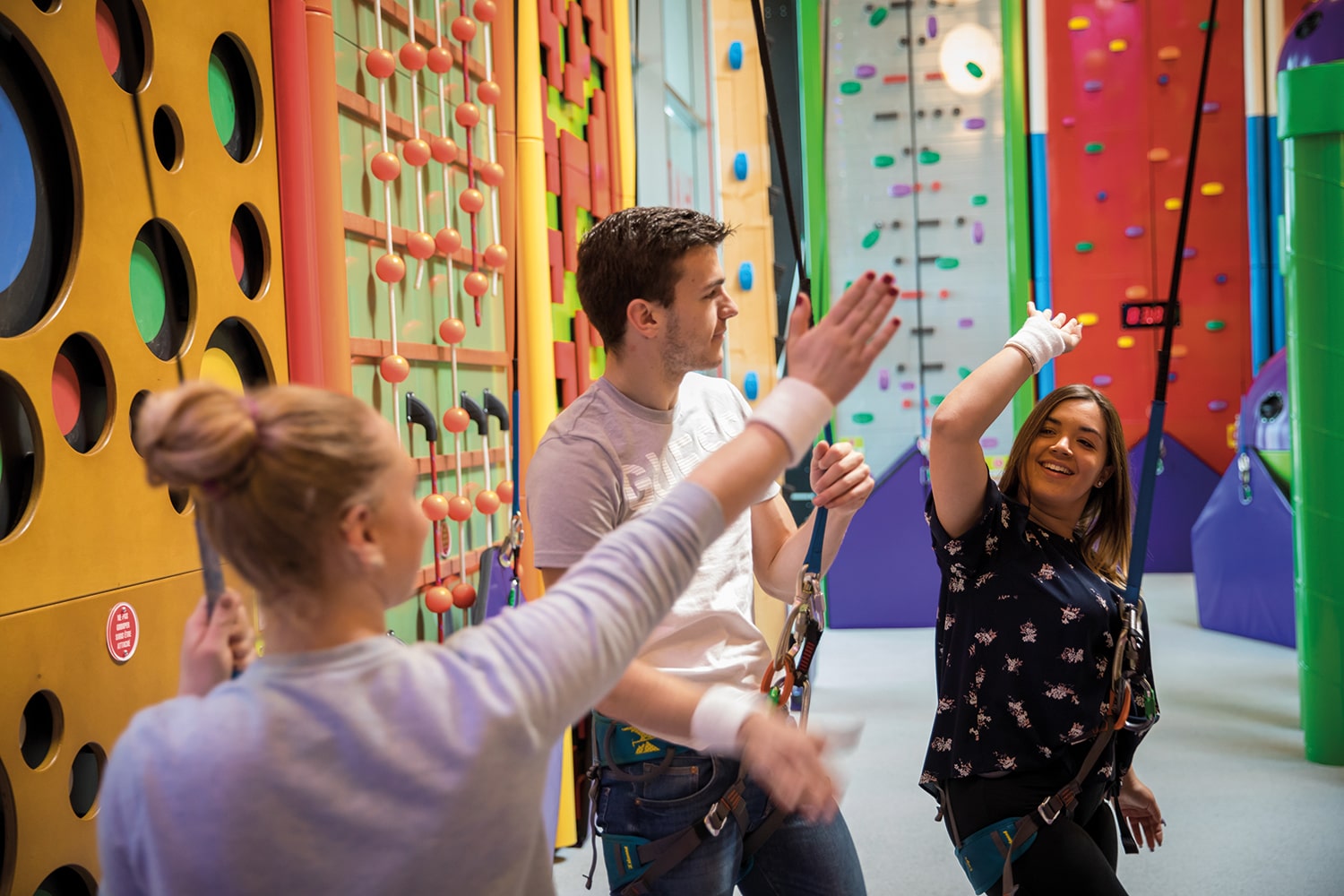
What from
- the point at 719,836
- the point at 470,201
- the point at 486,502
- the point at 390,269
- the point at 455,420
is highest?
the point at 470,201

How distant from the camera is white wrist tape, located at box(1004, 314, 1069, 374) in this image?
6.05 feet

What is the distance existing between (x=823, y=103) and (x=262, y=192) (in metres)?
5.29

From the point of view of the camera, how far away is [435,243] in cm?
241

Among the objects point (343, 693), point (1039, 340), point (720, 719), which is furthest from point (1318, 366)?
point (343, 693)

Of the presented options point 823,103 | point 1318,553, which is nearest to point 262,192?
point 1318,553

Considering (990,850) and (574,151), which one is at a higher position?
(574,151)

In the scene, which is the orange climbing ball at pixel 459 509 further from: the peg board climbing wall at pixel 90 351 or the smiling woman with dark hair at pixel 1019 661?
the smiling woman with dark hair at pixel 1019 661

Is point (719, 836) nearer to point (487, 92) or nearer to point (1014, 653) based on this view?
point (1014, 653)

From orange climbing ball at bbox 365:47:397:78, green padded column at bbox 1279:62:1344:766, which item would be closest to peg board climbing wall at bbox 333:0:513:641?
orange climbing ball at bbox 365:47:397:78

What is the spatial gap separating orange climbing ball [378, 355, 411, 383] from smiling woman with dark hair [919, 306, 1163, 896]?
1036 millimetres

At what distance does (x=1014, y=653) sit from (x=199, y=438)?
4.70 ft

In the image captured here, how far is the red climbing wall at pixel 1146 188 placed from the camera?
717cm

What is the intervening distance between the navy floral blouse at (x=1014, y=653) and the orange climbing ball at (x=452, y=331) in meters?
1.13

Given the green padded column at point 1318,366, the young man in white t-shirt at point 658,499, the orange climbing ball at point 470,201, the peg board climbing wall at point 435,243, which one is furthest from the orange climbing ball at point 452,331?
the green padded column at point 1318,366
